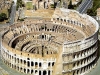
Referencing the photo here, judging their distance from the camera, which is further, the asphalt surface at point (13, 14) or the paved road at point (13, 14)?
the paved road at point (13, 14)

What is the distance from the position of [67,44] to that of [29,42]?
2751cm

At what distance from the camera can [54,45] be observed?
4729 inches

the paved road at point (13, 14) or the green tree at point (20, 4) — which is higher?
the green tree at point (20, 4)

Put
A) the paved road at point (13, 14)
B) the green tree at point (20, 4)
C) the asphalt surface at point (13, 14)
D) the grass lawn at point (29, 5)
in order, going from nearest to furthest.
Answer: the asphalt surface at point (13, 14) → the paved road at point (13, 14) → the grass lawn at point (29, 5) → the green tree at point (20, 4)

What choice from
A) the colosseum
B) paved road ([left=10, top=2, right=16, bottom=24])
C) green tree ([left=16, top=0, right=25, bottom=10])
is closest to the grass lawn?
green tree ([left=16, top=0, right=25, bottom=10])

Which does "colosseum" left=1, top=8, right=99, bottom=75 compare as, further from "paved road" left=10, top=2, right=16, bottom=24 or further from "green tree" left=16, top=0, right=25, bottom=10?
"green tree" left=16, top=0, right=25, bottom=10

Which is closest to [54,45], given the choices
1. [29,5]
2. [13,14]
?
[13,14]

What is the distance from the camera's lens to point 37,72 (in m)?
106

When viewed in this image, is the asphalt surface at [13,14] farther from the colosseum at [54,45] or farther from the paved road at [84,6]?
the paved road at [84,6]

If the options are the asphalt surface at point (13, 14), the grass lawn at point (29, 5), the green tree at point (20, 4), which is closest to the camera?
the asphalt surface at point (13, 14)

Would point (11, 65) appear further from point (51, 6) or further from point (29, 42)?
point (51, 6)

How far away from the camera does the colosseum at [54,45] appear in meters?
102

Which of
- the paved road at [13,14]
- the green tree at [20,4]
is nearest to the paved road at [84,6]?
the green tree at [20,4]

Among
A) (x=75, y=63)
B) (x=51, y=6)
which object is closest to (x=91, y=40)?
(x=75, y=63)
